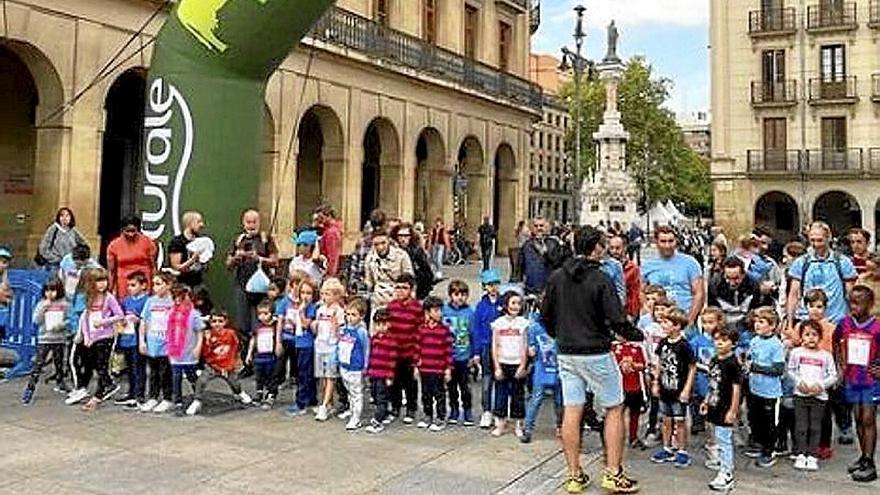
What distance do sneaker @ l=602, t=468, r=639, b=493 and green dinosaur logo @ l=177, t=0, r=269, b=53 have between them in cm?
604

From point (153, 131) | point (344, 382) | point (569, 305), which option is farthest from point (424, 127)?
point (569, 305)

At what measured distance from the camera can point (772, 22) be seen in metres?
44.7

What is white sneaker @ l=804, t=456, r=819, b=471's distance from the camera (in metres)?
7.07

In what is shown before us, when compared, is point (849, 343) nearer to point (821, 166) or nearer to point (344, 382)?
point (344, 382)

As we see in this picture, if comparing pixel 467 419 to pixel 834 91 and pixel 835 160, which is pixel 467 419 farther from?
pixel 834 91

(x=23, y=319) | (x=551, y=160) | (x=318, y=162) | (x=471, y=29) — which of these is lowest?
(x=23, y=319)

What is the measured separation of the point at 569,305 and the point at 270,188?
51.6 ft

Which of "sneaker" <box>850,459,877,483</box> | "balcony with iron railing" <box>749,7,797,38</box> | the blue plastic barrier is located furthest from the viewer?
"balcony with iron railing" <box>749,7,797,38</box>

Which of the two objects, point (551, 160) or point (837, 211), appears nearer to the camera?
point (837, 211)

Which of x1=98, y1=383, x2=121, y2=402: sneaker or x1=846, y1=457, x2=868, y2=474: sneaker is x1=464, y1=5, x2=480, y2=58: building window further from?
x1=846, y1=457, x2=868, y2=474: sneaker

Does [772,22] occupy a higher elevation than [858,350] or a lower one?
higher

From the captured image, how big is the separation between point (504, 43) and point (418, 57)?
289 inches

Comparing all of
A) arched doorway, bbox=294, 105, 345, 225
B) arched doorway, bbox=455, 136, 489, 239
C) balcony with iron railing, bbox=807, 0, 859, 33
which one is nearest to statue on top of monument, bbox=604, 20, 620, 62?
balcony with iron railing, bbox=807, 0, 859, 33

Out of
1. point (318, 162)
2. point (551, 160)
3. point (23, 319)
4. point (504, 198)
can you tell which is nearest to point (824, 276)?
point (23, 319)
